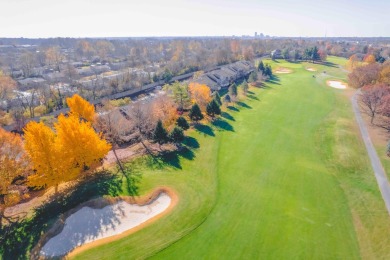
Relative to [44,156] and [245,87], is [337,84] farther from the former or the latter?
[44,156]

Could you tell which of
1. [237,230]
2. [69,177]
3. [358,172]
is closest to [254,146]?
[358,172]

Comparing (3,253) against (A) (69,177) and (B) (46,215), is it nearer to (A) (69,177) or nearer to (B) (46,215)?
(B) (46,215)

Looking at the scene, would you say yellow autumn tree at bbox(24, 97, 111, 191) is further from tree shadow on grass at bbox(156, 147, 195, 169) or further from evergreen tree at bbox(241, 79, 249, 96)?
evergreen tree at bbox(241, 79, 249, 96)

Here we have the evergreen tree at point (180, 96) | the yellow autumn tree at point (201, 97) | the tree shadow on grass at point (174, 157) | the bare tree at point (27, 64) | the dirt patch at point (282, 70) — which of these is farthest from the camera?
the dirt patch at point (282, 70)

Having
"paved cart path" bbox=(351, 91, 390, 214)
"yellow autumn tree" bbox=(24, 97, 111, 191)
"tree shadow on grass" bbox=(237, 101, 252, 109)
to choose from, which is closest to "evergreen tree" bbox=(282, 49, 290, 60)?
"tree shadow on grass" bbox=(237, 101, 252, 109)

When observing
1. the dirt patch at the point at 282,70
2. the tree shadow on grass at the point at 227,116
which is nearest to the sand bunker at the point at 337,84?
the dirt patch at the point at 282,70

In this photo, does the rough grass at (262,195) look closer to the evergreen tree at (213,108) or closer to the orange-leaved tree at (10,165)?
the evergreen tree at (213,108)
